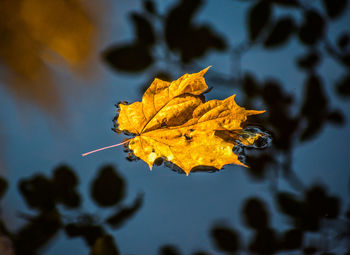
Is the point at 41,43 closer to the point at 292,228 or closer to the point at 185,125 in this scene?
the point at 185,125

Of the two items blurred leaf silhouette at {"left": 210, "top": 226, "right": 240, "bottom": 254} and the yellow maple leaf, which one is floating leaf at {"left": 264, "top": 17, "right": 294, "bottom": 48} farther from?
blurred leaf silhouette at {"left": 210, "top": 226, "right": 240, "bottom": 254}

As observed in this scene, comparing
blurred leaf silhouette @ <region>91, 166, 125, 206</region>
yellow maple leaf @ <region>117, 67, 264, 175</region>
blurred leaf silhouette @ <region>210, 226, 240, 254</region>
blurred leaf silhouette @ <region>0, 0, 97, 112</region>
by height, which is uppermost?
blurred leaf silhouette @ <region>0, 0, 97, 112</region>

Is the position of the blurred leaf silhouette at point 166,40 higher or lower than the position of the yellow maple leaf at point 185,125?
higher

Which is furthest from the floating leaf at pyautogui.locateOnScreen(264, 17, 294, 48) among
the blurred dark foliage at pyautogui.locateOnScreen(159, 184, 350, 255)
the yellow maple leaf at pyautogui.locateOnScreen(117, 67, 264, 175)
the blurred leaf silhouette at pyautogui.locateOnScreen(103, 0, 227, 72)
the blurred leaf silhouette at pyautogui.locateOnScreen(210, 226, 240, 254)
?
the blurred leaf silhouette at pyautogui.locateOnScreen(210, 226, 240, 254)

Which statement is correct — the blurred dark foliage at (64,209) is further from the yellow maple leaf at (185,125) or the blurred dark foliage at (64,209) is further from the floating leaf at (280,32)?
the floating leaf at (280,32)

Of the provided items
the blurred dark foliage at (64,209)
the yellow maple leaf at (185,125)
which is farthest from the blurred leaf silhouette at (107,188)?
the yellow maple leaf at (185,125)
